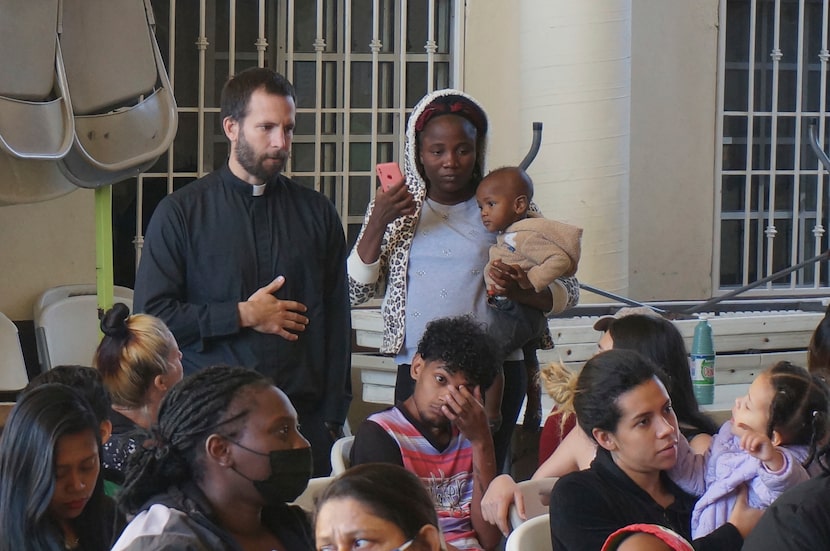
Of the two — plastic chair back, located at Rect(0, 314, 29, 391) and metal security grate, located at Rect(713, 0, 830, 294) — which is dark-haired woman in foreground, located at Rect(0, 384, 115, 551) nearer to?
plastic chair back, located at Rect(0, 314, 29, 391)

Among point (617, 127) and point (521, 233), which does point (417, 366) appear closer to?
point (521, 233)

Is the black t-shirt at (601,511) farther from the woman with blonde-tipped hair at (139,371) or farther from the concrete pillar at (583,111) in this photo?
the concrete pillar at (583,111)

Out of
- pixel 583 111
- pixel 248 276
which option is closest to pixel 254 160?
pixel 248 276

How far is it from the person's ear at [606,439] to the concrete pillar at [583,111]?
3184 millimetres

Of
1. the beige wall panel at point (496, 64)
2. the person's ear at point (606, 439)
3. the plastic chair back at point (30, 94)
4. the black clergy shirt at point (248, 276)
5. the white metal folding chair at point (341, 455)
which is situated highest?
the beige wall panel at point (496, 64)

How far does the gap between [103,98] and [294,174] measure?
76.5 inches

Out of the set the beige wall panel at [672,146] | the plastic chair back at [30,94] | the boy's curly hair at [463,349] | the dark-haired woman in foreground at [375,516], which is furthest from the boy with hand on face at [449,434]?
the beige wall panel at [672,146]

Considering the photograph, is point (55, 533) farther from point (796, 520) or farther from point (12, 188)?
point (12, 188)

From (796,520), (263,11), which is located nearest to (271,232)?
(796,520)

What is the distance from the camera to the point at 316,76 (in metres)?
5.67

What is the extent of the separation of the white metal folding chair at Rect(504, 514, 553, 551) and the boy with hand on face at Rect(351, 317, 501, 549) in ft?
1.22

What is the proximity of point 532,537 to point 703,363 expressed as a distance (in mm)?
1835

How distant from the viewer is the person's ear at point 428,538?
1.53 meters

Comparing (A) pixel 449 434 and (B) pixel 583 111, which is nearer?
→ (A) pixel 449 434
